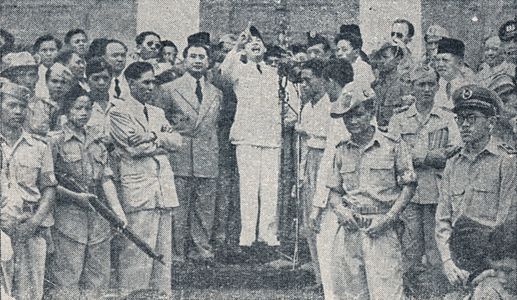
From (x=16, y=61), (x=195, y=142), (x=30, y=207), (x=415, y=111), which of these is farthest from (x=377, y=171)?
(x=16, y=61)

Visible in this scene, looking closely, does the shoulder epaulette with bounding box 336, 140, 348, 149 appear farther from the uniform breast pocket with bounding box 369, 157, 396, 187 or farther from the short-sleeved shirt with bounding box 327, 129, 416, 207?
the uniform breast pocket with bounding box 369, 157, 396, 187

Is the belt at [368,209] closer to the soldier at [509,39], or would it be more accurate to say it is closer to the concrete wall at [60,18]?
the soldier at [509,39]

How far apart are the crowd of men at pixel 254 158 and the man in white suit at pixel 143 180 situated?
0.04ft

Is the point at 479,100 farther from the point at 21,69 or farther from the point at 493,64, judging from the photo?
the point at 21,69

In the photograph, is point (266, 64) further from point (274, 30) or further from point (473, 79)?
point (473, 79)

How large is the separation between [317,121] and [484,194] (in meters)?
1.29

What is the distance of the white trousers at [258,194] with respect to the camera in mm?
10391

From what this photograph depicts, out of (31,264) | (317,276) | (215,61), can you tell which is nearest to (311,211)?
(317,276)

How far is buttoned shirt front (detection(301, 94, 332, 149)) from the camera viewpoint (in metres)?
10.3

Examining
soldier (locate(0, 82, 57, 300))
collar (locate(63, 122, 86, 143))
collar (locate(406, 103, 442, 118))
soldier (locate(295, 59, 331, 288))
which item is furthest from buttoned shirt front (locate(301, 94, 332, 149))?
soldier (locate(0, 82, 57, 300))

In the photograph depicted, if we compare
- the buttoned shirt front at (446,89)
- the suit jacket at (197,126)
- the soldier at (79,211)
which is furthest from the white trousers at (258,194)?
the buttoned shirt front at (446,89)

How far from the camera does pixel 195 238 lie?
10.4m

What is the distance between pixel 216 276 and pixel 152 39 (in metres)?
1.71

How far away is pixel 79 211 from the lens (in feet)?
33.5
